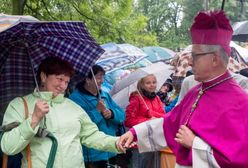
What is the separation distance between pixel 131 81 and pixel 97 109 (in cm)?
103

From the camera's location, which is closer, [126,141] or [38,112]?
[38,112]

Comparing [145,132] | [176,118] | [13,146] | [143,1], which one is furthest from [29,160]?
[143,1]

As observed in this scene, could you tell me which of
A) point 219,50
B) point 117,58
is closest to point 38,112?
point 219,50

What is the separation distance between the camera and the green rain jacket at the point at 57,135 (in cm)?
336

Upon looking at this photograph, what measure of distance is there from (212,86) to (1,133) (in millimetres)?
1620

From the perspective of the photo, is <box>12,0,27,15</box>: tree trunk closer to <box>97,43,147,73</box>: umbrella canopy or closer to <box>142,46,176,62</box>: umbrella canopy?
<box>142,46,176,62</box>: umbrella canopy

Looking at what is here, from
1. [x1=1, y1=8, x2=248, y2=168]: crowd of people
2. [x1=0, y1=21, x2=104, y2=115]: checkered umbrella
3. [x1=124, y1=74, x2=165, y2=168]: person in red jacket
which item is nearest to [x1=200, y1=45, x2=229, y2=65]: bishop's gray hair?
[x1=1, y1=8, x2=248, y2=168]: crowd of people

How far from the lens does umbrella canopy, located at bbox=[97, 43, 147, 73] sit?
523 centimetres

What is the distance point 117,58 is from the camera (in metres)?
5.31

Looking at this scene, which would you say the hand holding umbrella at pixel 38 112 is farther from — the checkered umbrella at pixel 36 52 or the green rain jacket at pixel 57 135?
Result: the checkered umbrella at pixel 36 52

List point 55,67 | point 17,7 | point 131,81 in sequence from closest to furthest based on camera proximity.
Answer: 1. point 55,67
2. point 131,81
3. point 17,7

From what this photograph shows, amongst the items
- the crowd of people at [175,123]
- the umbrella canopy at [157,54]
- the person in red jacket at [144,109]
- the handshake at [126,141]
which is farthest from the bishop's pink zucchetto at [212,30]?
the umbrella canopy at [157,54]

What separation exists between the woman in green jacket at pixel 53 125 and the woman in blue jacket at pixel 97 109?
1009 millimetres

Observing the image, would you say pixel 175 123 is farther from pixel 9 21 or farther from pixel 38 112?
pixel 9 21
